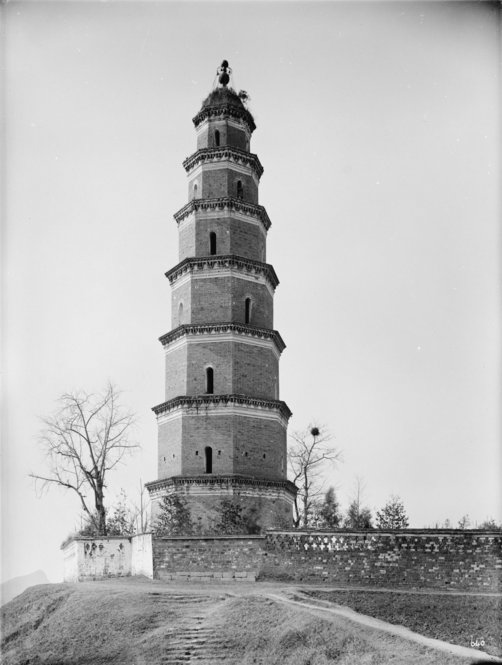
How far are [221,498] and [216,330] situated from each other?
558cm

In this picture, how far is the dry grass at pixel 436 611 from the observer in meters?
20.9

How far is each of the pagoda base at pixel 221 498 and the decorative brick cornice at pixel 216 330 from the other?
16.0 ft

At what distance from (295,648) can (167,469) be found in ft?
42.7

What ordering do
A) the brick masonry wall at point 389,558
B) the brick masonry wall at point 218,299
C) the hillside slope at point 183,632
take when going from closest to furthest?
the hillside slope at point 183,632 → the brick masonry wall at point 389,558 → the brick masonry wall at point 218,299

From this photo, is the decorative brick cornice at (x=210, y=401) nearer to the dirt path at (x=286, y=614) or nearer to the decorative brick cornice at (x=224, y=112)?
the dirt path at (x=286, y=614)

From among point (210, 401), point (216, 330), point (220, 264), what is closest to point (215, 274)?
point (220, 264)

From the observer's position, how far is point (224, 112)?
111ft

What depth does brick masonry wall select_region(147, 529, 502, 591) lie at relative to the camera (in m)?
24.3

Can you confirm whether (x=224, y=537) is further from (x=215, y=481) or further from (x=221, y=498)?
(x=215, y=481)

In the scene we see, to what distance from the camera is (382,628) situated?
19.2 metres

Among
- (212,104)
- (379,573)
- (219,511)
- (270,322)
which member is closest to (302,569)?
(379,573)

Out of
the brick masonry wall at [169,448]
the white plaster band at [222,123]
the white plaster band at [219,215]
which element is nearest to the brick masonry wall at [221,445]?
the brick masonry wall at [169,448]

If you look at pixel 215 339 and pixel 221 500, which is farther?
pixel 215 339

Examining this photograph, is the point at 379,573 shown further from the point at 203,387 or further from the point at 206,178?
the point at 206,178
